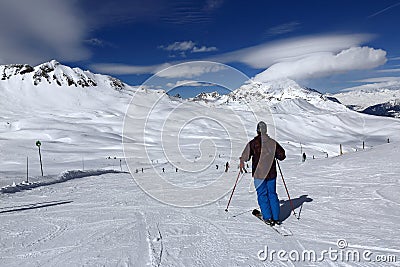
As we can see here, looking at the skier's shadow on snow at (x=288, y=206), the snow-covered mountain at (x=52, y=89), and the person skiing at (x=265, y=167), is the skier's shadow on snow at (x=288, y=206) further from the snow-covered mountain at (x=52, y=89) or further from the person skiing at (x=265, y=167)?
the snow-covered mountain at (x=52, y=89)

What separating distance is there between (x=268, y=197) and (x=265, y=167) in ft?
2.21

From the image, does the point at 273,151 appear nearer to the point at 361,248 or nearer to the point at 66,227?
the point at 361,248

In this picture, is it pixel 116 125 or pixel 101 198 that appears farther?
pixel 116 125

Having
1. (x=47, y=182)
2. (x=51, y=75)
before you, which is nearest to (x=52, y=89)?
(x=51, y=75)

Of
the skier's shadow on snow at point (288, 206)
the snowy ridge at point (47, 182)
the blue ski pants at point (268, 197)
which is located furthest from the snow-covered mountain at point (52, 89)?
the blue ski pants at point (268, 197)

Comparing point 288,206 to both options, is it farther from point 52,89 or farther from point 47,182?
point 52,89

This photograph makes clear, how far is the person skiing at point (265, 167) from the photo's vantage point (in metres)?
6.27

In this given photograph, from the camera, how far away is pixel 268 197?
6.45 metres

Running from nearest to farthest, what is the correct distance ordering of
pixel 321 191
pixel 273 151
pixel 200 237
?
pixel 200 237, pixel 273 151, pixel 321 191

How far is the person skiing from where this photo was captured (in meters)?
6.27

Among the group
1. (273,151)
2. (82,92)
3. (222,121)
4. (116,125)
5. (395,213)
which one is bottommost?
(395,213)

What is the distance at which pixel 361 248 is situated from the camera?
4.84 m

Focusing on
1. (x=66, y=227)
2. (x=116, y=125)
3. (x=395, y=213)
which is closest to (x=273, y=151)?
(x=395, y=213)

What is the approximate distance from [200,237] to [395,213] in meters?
4.37
